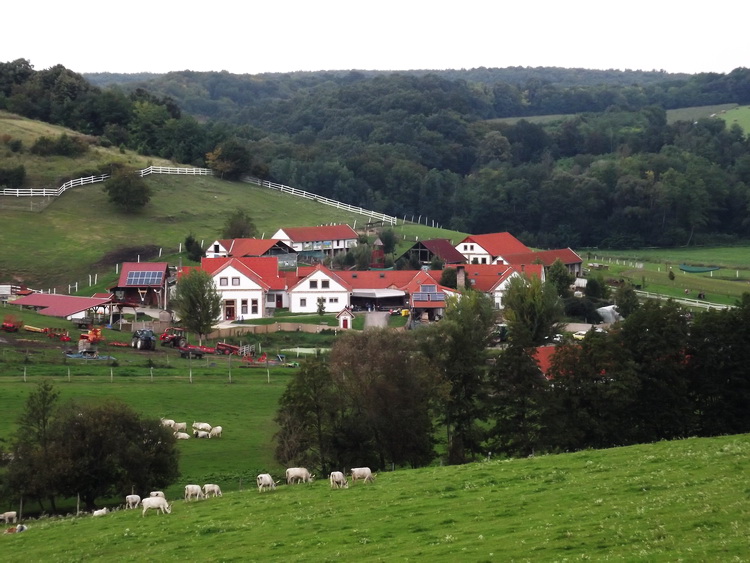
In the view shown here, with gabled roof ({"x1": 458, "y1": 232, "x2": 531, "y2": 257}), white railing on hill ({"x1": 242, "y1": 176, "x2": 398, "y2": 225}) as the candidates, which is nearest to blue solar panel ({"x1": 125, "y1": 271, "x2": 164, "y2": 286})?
gabled roof ({"x1": 458, "y1": 232, "x2": 531, "y2": 257})

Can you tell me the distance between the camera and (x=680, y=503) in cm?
2188

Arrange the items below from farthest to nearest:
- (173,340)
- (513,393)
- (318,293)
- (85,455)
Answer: (318,293) → (173,340) → (513,393) → (85,455)

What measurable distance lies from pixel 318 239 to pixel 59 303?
1237 inches

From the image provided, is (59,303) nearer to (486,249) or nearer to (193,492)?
(193,492)

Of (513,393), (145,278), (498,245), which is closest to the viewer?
(513,393)

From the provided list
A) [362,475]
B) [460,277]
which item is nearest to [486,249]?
[460,277]

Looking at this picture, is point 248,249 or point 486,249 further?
point 486,249

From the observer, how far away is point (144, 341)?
60.3m

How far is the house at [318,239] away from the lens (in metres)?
95.1

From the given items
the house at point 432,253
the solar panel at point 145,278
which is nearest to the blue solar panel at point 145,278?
the solar panel at point 145,278

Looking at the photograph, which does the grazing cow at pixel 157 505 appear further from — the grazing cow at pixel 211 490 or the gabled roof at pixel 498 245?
the gabled roof at pixel 498 245

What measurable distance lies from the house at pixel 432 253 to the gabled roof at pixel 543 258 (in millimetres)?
4404

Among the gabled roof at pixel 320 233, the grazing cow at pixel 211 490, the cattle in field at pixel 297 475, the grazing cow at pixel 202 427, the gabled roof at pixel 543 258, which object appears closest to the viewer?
the grazing cow at pixel 211 490

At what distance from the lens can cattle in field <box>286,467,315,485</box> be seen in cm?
3196
